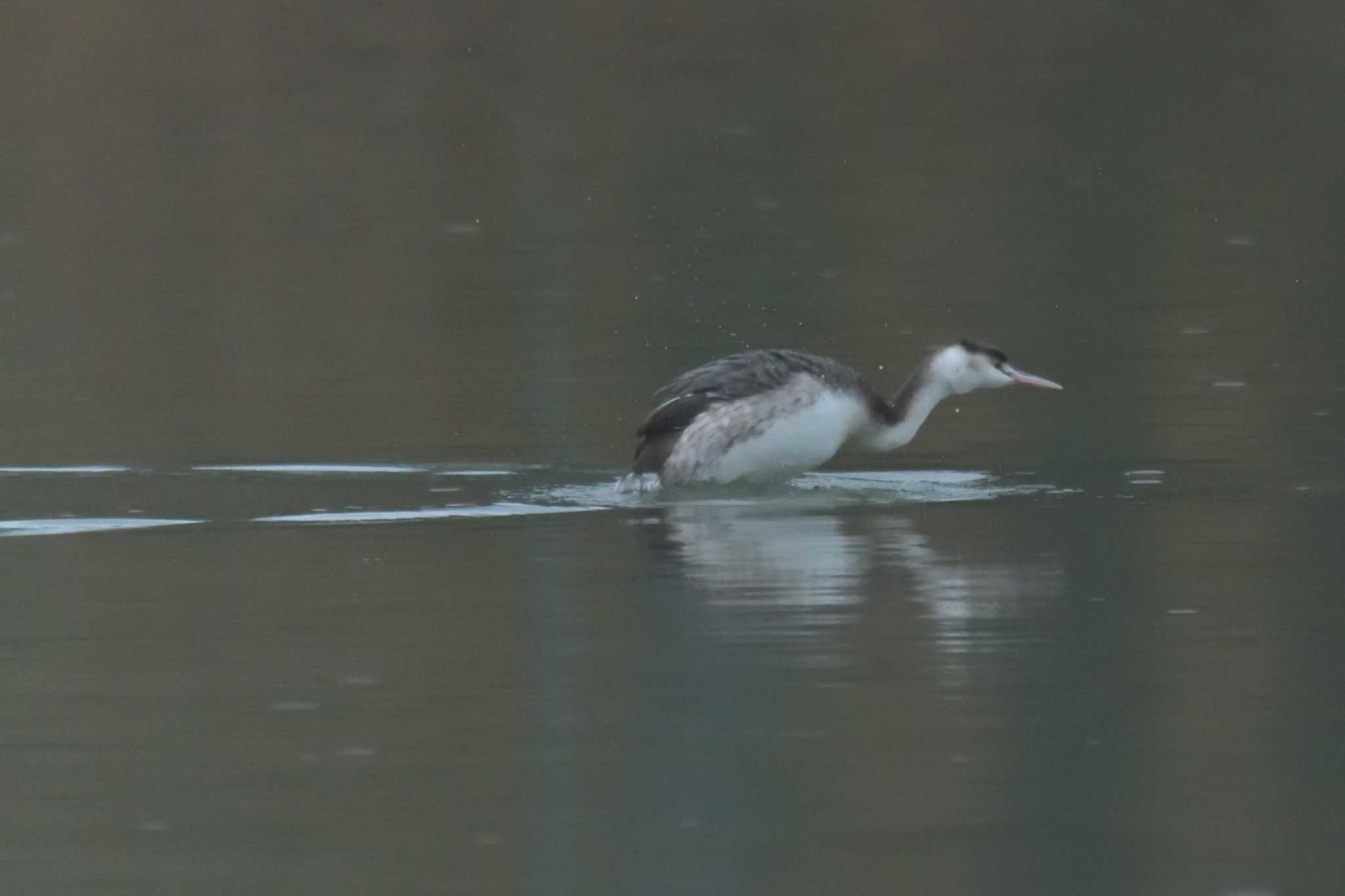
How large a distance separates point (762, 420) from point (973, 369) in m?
1.43

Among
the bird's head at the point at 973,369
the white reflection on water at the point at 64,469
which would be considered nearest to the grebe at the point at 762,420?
the bird's head at the point at 973,369

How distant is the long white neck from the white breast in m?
0.25

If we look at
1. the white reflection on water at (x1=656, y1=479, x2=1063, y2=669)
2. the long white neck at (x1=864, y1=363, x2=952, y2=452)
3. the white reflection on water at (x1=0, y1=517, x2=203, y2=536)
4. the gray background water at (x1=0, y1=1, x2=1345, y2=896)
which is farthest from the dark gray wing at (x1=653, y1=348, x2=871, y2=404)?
the white reflection on water at (x1=0, y1=517, x2=203, y2=536)

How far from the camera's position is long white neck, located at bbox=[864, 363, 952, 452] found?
43.3ft

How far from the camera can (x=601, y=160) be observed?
2725cm

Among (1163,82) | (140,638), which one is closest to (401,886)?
(140,638)

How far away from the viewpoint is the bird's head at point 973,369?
1345cm

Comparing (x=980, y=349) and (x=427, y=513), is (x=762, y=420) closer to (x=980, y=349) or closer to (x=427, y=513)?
(x=980, y=349)

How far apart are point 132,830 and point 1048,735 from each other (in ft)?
8.24

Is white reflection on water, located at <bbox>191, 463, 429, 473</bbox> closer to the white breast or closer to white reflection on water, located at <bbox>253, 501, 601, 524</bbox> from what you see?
white reflection on water, located at <bbox>253, 501, 601, 524</bbox>

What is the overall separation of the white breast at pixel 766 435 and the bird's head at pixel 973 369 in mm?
670

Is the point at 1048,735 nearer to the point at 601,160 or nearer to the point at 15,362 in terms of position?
the point at 15,362

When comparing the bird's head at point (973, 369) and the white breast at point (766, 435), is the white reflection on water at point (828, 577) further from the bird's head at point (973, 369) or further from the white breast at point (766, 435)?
the bird's head at point (973, 369)

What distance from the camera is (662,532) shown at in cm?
1150
